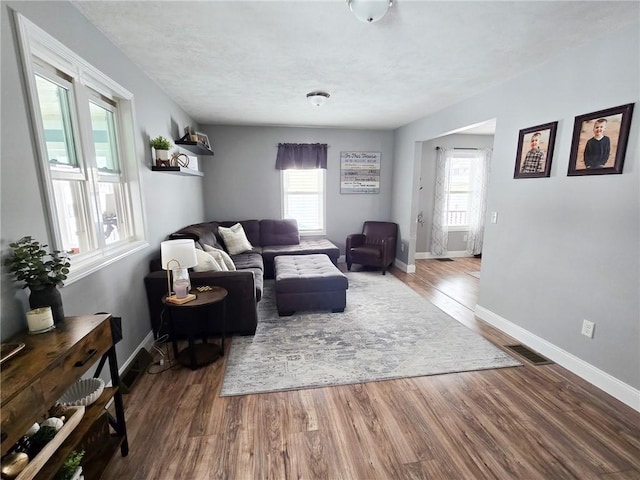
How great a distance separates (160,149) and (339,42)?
188 cm

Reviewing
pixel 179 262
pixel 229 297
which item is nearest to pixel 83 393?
pixel 179 262

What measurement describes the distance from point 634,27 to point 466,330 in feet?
8.37

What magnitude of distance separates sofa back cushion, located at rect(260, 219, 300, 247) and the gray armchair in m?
0.95

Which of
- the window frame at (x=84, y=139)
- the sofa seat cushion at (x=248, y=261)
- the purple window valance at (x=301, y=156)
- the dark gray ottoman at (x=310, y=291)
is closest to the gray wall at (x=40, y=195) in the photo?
the window frame at (x=84, y=139)

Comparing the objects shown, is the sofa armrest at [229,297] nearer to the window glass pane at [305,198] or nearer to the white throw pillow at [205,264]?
the white throw pillow at [205,264]

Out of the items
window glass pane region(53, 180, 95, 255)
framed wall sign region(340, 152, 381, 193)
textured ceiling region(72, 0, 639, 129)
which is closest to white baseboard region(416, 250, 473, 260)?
framed wall sign region(340, 152, 381, 193)

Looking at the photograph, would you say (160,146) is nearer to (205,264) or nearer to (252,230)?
(205,264)

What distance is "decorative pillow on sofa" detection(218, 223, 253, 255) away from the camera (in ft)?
14.3

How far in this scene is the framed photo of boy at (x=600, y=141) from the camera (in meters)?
1.92

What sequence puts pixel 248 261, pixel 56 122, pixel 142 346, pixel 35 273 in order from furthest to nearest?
pixel 248 261 < pixel 142 346 < pixel 56 122 < pixel 35 273

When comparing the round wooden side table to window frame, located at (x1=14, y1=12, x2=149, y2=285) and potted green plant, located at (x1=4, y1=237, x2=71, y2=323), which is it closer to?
window frame, located at (x1=14, y1=12, x2=149, y2=285)

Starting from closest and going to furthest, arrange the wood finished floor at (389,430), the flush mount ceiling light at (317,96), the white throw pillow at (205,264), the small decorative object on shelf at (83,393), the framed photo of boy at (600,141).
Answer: the small decorative object on shelf at (83,393) < the wood finished floor at (389,430) < the framed photo of boy at (600,141) < the white throw pillow at (205,264) < the flush mount ceiling light at (317,96)

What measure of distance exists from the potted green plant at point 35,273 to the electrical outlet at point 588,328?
3296mm

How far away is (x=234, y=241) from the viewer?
14.4 ft
